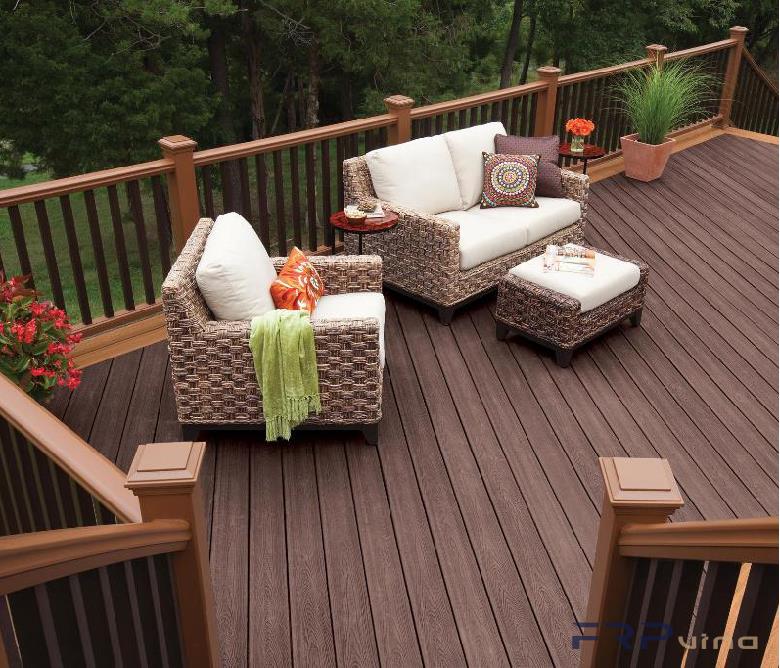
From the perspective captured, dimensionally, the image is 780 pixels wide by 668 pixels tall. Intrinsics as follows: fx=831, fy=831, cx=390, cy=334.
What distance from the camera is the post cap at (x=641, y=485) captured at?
5.82ft

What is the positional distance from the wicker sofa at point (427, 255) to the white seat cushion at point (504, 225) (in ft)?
0.11

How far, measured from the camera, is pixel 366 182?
5.10m

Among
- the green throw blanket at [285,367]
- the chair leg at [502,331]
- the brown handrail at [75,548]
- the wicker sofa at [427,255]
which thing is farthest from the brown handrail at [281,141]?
the brown handrail at [75,548]

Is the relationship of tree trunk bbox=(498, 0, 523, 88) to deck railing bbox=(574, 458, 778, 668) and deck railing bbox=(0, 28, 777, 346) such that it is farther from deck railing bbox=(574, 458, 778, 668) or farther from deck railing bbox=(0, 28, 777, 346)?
deck railing bbox=(574, 458, 778, 668)

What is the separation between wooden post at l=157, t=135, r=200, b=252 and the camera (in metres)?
4.48

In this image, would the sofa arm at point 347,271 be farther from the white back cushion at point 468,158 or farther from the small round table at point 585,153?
the small round table at point 585,153

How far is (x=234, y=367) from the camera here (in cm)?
364

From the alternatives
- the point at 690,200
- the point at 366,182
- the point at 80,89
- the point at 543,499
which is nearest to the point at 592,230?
the point at 690,200

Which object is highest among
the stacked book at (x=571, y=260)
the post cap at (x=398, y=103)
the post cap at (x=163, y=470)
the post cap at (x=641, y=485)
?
the post cap at (x=163, y=470)

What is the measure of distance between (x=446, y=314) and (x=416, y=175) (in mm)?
897

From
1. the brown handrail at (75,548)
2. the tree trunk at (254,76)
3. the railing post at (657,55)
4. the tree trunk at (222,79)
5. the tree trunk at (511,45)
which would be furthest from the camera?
the tree trunk at (511,45)

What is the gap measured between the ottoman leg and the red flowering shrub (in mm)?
2447

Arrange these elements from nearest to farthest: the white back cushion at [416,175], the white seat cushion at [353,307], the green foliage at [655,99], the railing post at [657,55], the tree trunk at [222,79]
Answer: the white seat cushion at [353,307] → the white back cushion at [416,175] → the green foliage at [655,99] → the railing post at [657,55] → the tree trunk at [222,79]

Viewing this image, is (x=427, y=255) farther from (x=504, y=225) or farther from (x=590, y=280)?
(x=590, y=280)
